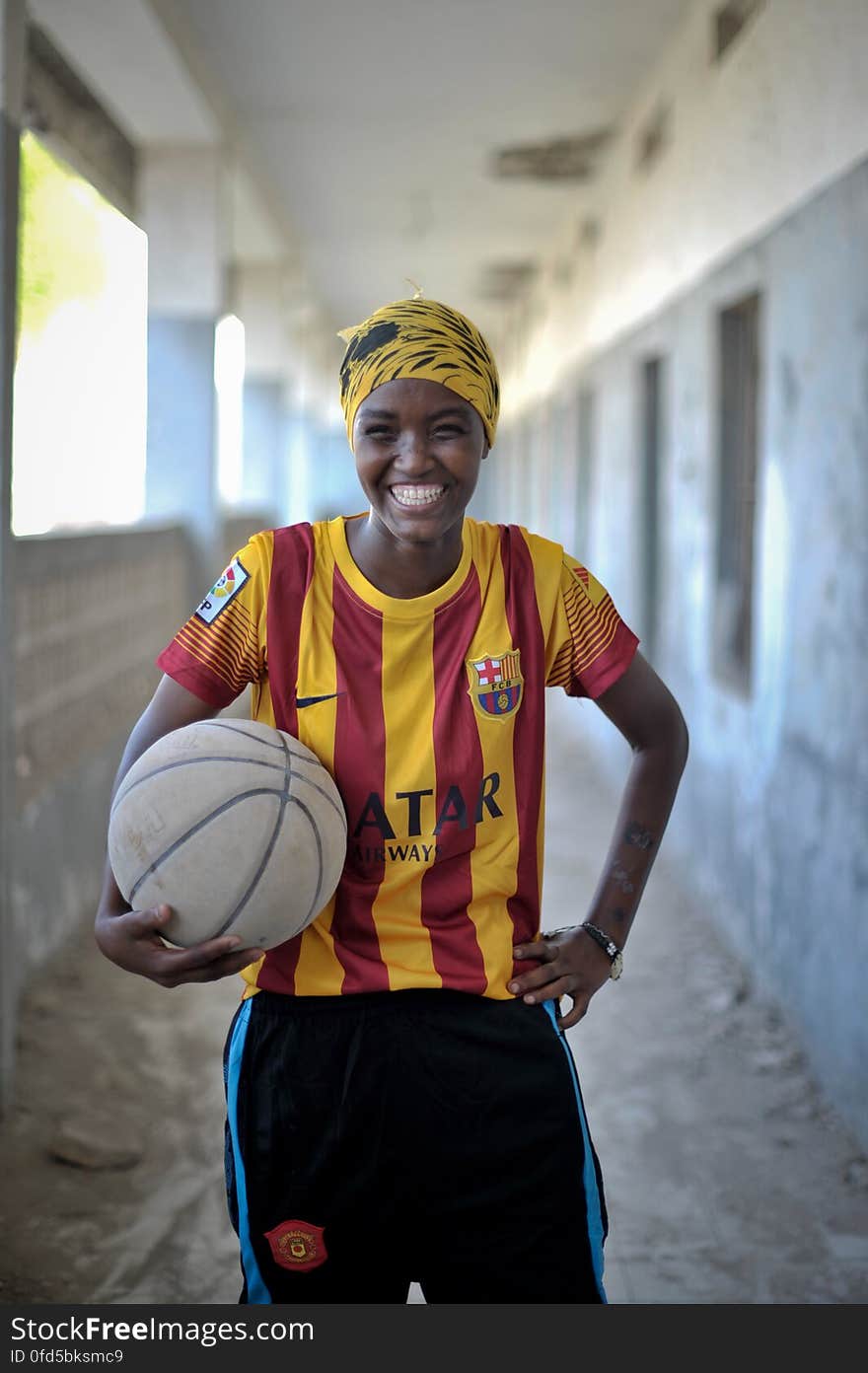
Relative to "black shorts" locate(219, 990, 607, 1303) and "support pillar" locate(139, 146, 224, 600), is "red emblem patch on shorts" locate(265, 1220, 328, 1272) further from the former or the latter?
"support pillar" locate(139, 146, 224, 600)


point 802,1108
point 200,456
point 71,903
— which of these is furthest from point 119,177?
point 802,1108

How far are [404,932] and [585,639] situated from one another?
1.63 feet

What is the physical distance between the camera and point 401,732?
178 cm

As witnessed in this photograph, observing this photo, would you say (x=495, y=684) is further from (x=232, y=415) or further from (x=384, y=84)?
(x=232, y=415)

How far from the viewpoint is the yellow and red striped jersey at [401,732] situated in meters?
1.76

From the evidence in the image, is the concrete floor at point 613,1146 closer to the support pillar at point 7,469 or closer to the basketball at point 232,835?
the support pillar at point 7,469

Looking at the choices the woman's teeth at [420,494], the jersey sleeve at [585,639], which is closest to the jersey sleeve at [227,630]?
the woman's teeth at [420,494]

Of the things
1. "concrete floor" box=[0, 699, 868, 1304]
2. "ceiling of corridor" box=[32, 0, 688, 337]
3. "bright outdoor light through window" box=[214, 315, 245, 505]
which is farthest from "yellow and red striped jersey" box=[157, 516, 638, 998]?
"bright outdoor light through window" box=[214, 315, 245, 505]

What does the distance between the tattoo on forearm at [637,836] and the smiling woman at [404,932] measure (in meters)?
0.22

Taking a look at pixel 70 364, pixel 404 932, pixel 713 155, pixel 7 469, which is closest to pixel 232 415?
pixel 713 155

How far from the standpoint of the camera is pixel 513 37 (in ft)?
24.0

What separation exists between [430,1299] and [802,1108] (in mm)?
2614

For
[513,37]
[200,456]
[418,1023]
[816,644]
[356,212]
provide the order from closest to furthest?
[418,1023], [816,644], [513,37], [200,456], [356,212]
